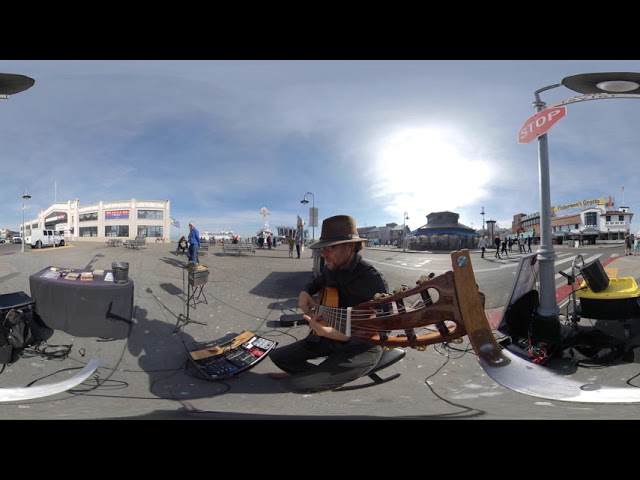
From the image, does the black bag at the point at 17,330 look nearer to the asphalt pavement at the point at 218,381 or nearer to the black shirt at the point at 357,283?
the asphalt pavement at the point at 218,381

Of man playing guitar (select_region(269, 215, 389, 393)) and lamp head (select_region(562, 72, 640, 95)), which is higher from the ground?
lamp head (select_region(562, 72, 640, 95))

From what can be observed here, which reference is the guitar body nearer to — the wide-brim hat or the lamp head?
the wide-brim hat

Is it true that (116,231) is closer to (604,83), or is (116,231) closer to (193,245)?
(193,245)

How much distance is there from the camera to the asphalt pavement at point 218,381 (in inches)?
42.3

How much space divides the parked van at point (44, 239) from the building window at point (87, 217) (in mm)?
136

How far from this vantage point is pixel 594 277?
124cm

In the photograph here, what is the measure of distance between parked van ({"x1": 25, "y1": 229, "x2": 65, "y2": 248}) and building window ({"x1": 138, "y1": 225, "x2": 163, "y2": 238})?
48 cm

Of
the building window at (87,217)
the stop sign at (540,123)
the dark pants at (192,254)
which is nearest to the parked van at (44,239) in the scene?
the building window at (87,217)

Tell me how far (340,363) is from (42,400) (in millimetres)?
1411

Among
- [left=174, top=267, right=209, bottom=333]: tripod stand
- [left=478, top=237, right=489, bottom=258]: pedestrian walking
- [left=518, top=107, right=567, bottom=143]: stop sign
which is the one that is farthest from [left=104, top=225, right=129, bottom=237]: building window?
[left=518, top=107, right=567, bottom=143]: stop sign

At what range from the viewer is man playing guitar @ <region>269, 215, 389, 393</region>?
1.16 m

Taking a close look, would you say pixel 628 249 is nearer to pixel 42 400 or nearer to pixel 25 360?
pixel 42 400

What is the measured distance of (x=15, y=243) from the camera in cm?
137
